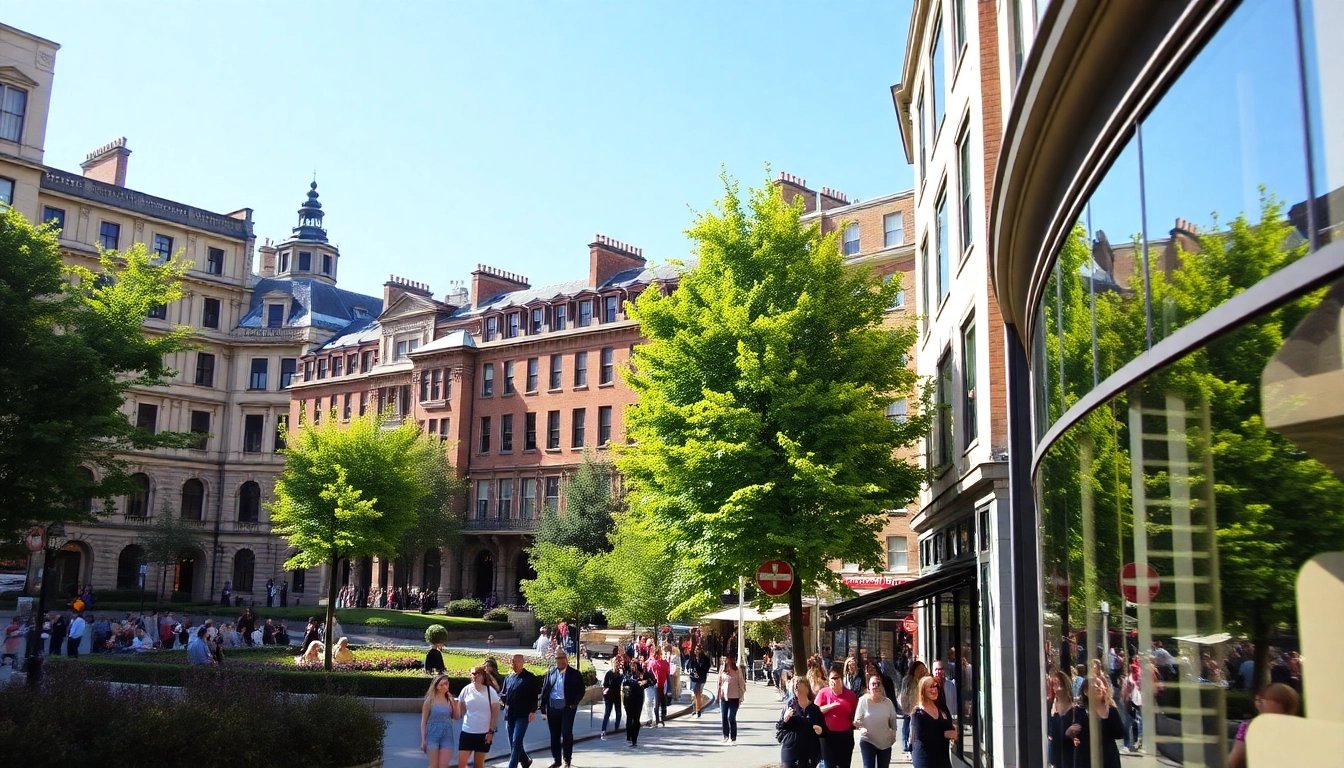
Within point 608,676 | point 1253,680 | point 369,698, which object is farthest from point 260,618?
point 1253,680

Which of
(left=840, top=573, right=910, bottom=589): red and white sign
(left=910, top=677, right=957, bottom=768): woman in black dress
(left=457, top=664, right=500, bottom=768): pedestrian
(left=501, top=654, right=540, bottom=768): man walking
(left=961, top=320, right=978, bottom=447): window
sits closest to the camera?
(left=910, top=677, right=957, bottom=768): woman in black dress

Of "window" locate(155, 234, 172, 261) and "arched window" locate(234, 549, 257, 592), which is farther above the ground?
"window" locate(155, 234, 172, 261)

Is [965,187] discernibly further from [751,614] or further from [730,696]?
[751,614]

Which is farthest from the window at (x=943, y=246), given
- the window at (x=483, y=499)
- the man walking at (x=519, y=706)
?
the window at (x=483, y=499)

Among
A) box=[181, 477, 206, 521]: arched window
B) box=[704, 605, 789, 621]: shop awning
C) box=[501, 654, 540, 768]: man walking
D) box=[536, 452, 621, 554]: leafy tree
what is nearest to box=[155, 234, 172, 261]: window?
box=[181, 477, 206, 521]: arched window

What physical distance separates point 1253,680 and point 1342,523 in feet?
3.67

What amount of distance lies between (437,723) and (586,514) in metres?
41.3

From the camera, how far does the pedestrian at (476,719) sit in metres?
13.0

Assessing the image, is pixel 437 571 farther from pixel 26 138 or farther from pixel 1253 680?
pixel 1253 680

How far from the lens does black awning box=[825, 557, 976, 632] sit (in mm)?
19125

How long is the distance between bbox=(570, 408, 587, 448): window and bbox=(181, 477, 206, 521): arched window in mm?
30985

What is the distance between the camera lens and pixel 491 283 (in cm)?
6881

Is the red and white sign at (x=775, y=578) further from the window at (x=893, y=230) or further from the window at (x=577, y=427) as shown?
the window at (x=577, y=427)

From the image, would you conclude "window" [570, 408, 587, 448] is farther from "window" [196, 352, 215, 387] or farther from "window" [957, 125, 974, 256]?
"window" [957, 125, 974, 256]
